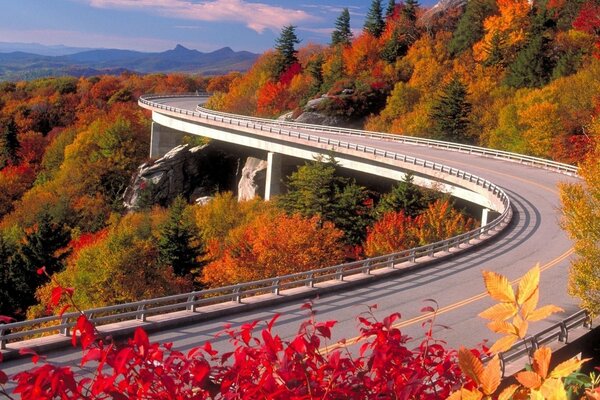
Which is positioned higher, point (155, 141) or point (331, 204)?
point (331, 204)

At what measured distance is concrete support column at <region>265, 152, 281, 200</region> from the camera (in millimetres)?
60000

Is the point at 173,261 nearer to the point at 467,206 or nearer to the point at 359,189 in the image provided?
the point at 359,189

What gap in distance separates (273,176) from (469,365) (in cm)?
5820

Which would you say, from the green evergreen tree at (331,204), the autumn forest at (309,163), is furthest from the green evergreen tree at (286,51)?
the green evergreen tree at (331,204)

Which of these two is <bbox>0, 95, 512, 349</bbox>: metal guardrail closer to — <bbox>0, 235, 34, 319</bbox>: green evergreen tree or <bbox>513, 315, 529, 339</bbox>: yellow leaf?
<bbox>0, 235, 34, 319</bbox>: green evergreen tree

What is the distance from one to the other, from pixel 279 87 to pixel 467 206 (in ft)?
154

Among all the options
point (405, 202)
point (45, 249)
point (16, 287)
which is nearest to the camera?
point (16, 287)

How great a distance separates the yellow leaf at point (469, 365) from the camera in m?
2.10

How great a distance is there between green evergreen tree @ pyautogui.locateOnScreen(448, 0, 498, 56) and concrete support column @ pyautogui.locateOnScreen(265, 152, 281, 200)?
32.5m

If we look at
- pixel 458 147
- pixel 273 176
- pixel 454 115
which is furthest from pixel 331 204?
pixel 454 115

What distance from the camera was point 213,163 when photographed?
70625mm

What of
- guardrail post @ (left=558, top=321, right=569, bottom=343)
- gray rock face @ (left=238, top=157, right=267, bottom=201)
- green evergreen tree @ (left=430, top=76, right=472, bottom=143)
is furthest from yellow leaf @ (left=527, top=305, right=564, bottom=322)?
green evergreen tree @ (left=430, top=76, right=472, bottom=143)

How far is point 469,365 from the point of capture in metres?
2.12

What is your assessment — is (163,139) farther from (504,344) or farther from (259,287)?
(504,344)
